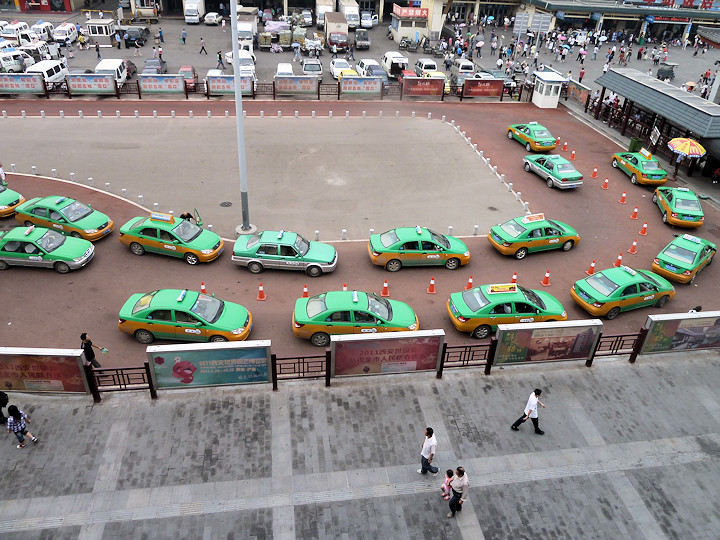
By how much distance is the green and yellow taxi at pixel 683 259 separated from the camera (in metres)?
18.8

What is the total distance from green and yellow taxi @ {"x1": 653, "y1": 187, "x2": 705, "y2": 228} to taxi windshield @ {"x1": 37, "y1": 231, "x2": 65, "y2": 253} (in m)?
23.2

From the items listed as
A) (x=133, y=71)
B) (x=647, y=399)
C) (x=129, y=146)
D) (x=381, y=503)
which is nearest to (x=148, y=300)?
(x=381, y=503)

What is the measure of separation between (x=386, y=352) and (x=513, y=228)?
9312 millimetres

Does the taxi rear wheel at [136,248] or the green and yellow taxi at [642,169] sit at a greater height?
the green and yellow taxi at [642,169]

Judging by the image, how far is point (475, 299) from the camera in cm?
1595

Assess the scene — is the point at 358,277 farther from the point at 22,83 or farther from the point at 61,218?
the point at 22,83

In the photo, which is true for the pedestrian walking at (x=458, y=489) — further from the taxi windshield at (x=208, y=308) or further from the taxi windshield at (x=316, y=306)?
the taxi windshield at (x=208, y=308)

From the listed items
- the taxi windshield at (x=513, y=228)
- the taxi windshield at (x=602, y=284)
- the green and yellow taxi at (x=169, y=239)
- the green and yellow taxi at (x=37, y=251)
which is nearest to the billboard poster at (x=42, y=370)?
the green and yellow taxi at (x=37, y=251)

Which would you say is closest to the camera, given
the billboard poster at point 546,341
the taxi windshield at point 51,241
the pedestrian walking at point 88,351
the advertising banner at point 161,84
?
the pedestrian walking at point 88,351

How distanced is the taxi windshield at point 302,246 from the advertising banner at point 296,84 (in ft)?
67.3

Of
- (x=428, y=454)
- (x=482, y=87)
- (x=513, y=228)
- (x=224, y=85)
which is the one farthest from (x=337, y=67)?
(x=428, y=454)

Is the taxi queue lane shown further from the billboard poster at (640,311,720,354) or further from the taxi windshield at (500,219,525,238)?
the billboard poster at (640,311,720,354)

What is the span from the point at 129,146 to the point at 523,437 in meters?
23.9

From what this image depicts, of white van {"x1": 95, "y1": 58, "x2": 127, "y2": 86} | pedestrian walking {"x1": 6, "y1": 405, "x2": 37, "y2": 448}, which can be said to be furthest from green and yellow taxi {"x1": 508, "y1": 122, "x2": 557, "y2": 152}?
pedestrian walking {"x1": 6, "y1": 405, "x2": 37, "y2": 448}
